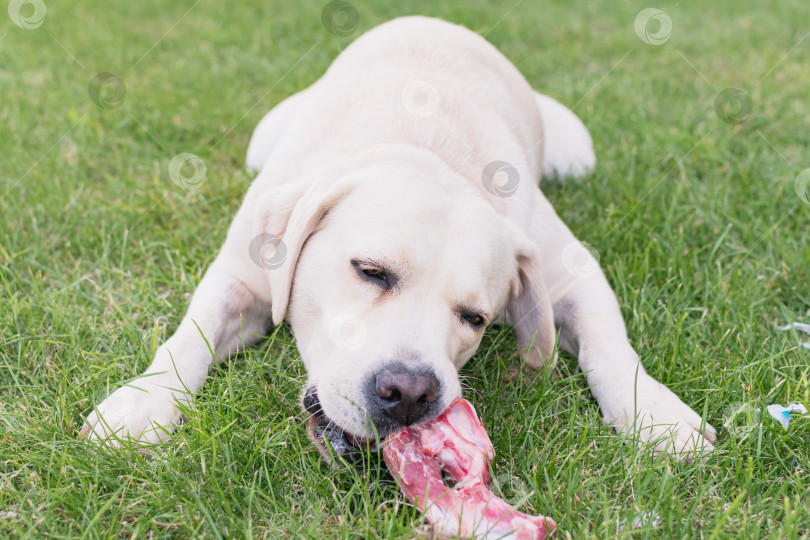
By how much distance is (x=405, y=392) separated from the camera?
7.67 ft

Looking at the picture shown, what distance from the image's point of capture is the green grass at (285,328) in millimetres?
2408

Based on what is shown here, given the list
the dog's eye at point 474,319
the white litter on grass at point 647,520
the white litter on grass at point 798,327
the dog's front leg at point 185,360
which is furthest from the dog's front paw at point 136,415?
the white litter on grass at point 798,327

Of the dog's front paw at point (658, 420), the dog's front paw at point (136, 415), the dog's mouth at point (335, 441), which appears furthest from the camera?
the dog's front paw at point (658, 420)

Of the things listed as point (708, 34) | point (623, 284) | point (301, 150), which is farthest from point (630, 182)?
point (708, 34)

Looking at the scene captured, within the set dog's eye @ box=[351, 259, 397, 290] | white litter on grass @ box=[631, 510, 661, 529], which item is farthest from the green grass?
dog's eye @ box=[351, 259, 397, 290]

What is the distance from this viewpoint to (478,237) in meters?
2.76

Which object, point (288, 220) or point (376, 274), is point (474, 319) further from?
point (288, 220)

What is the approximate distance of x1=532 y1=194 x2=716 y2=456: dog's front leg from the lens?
279 cm

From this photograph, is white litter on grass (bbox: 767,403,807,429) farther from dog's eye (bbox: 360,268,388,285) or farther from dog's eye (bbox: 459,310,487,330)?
dog's eye (bbox: 360,268,388,285)

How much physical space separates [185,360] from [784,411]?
7.36ft

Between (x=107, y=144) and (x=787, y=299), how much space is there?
415cm

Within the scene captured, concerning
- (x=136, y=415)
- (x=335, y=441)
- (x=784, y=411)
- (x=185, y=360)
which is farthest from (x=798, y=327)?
(x=136, y=415)

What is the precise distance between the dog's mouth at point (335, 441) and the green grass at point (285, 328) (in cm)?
6

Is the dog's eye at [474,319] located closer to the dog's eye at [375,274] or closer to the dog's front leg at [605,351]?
the dog's eye at [375,274]
